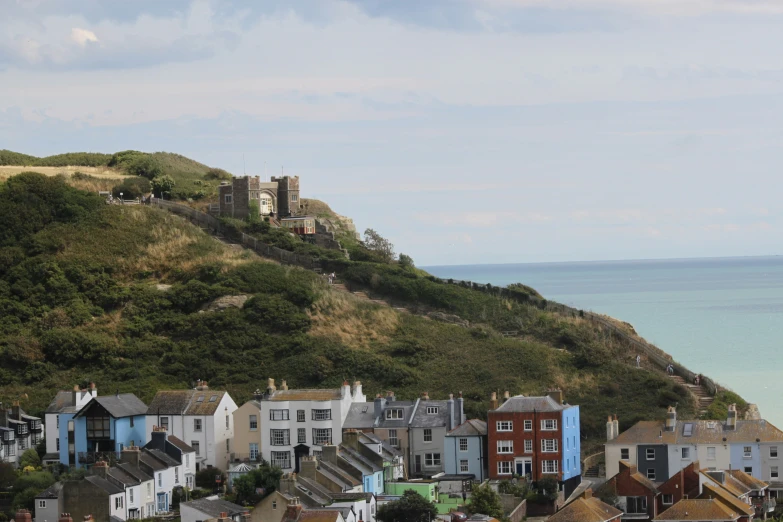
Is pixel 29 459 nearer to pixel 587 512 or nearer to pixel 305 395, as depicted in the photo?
pixel 305 395

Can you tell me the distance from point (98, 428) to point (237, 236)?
3491cm

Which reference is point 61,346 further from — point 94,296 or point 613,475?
point 613,475

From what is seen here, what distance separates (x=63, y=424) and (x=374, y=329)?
2335cm

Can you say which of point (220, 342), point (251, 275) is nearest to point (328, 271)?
point (251, 275)

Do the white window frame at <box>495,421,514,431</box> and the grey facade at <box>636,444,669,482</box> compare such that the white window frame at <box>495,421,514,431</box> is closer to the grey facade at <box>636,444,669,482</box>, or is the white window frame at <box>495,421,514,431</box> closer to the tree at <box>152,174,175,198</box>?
the grey facade at <box>636,444,669,482</box>

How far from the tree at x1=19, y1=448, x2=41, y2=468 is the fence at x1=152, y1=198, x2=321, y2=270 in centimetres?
3130

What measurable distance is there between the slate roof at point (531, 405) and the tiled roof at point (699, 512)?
971cm

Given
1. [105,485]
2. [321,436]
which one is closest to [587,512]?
[321,436]

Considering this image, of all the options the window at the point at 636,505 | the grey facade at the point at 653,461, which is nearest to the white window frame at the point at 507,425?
the grey facade at the point at 653,461

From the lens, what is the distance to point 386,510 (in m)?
55.4

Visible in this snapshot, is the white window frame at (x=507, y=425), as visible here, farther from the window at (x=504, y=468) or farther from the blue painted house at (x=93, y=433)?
the blue painted house at (x=93, y=433)

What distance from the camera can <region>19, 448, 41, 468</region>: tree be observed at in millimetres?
66113

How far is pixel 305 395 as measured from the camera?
67250 millimetres

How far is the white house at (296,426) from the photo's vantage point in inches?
2603
